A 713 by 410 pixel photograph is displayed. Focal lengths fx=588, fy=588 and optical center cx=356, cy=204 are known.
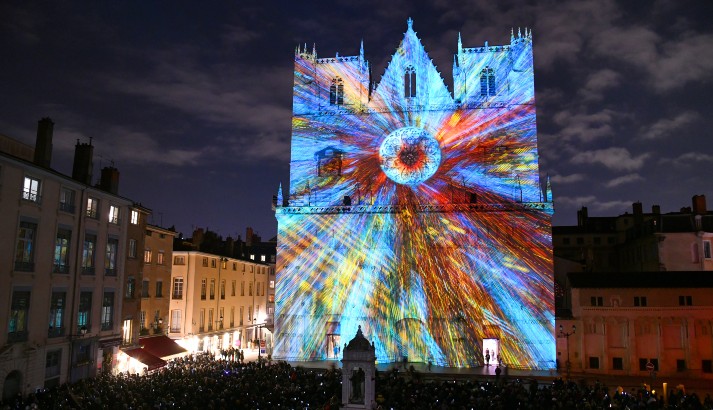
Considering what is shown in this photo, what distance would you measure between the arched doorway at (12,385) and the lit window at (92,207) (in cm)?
814

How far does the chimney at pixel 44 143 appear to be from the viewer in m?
26.5

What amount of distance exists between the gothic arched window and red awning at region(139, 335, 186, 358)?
2578cm

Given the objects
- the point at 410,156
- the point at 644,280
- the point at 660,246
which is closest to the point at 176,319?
the point at 410,156

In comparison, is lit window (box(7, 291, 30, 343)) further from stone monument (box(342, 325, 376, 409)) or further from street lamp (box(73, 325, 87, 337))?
stone monument (box(342, 325, 376, 409))

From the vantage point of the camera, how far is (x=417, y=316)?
3738cm

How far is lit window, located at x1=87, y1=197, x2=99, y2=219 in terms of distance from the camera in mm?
28602

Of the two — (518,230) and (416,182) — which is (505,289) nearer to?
(518,230)

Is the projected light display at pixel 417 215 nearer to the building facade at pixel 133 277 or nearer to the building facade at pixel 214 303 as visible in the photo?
the building facade at pixel 214 303

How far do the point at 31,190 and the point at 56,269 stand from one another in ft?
12.1

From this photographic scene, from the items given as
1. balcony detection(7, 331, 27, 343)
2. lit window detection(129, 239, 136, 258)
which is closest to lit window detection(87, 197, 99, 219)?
lit window detection(129, 239, 136, 258)

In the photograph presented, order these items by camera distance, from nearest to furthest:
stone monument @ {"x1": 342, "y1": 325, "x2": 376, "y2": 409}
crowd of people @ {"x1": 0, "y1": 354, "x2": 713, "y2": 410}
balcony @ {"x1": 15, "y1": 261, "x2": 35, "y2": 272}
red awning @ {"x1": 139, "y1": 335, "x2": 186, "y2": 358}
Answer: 1. crowd of people @ {"x1": 0, "y1": 354, "x2": 713, "y2": 410}
2. stone monument @ {"x1": 342, "y1": 325, "x2": 376, "y2": 409}
3. balcony @ {"x1": 15, "y1": 261, "x2": 35, "y2": 272}
4. red awning @ {"x1": 139, "y1": 335, "x2": 186, "y2": 358}

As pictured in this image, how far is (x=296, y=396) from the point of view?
68.8ft

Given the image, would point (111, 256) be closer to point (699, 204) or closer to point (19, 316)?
point (19, 316)

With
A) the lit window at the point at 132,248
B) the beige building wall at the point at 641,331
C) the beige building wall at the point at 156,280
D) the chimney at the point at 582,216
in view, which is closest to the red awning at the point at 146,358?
the beige building wall at the point at 156,280
